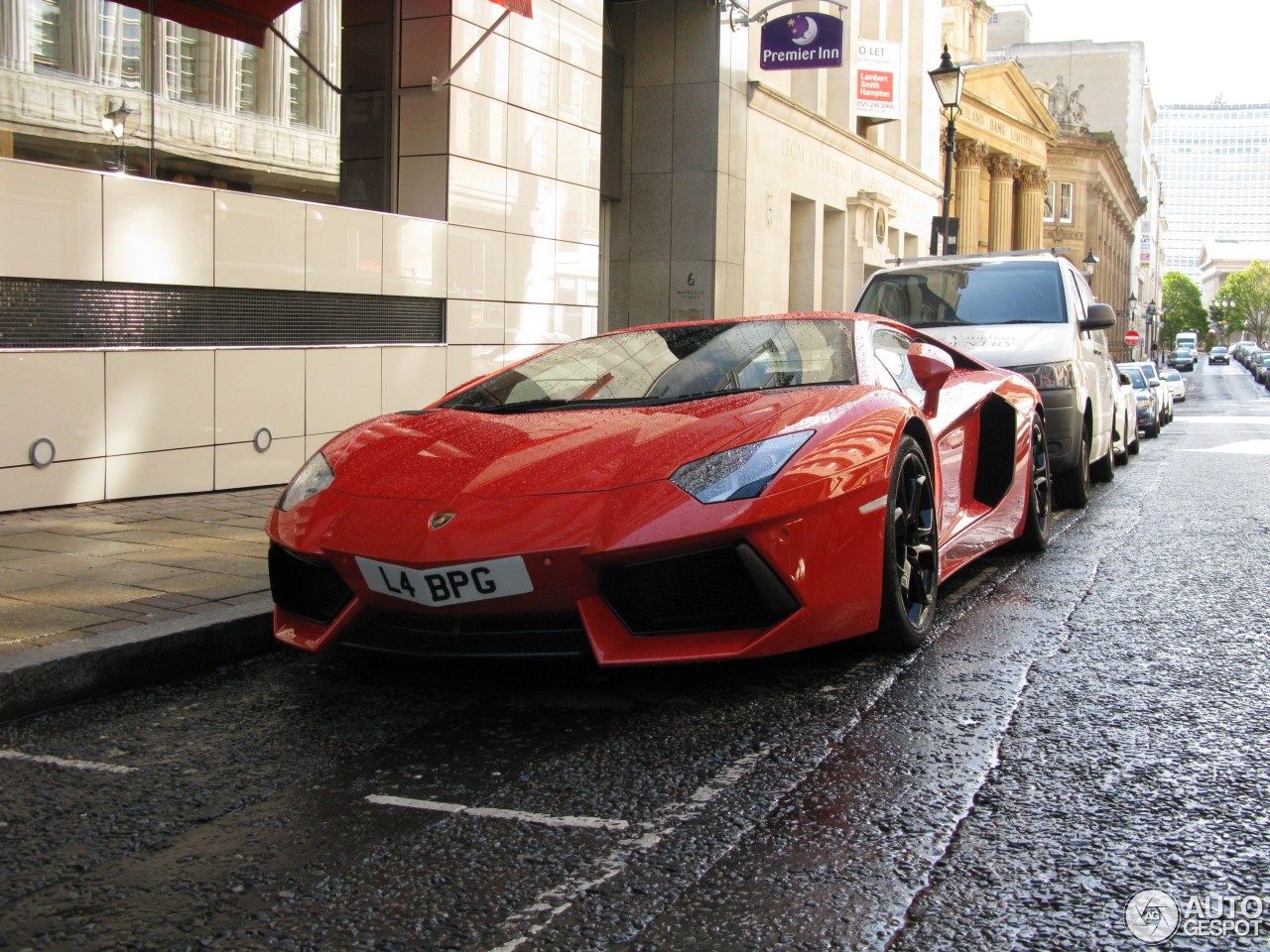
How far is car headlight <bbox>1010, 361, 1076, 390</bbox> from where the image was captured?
861 centimetres

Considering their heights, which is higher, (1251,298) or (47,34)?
(1251,298)

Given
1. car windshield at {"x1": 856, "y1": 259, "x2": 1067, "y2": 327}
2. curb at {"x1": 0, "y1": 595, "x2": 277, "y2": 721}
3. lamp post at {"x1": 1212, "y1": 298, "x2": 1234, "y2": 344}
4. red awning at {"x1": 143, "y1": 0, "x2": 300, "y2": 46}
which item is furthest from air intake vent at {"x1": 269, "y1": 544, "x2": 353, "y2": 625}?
lamp post at {"x1": 1212, "y1": 298, "x2": 1234, "y2": 344}

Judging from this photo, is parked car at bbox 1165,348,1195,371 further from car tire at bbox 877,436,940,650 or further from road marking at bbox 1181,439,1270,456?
car tire at bbox 877,436,940,650

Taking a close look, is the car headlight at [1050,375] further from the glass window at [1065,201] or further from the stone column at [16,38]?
the glass window at [1065,201]

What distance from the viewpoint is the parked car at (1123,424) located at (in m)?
12.7

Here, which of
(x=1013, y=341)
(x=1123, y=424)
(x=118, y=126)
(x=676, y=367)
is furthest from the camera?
(x=1123, y=424)

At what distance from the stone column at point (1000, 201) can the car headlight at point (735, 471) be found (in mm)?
52763

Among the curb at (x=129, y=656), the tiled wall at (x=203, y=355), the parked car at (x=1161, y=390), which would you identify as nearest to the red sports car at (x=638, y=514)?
the curb at (x=129, y=656)

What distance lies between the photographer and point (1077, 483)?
889 cm

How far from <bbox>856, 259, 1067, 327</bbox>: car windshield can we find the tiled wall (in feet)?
12.0

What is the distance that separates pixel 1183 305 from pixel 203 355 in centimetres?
17976

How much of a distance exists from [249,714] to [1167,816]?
8.25 ft

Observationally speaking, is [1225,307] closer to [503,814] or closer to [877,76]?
[877,76]

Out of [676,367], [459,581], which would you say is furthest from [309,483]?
[676,367]
